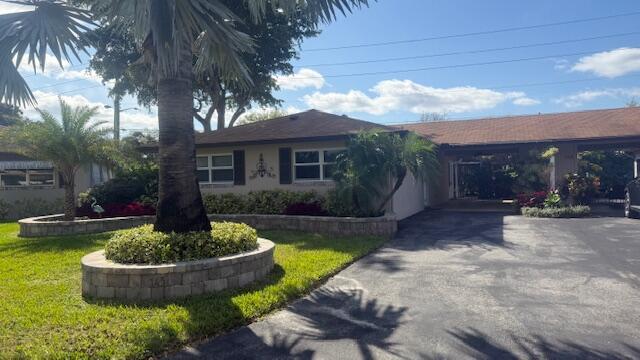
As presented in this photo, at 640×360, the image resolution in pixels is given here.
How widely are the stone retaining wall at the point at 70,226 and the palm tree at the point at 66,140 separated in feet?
2.64

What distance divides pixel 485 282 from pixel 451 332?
2.47 m

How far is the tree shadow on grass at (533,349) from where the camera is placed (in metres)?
4.25

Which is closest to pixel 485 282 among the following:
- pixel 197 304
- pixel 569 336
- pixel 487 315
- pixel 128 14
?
pixel 487 315

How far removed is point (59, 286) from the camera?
7.20 m

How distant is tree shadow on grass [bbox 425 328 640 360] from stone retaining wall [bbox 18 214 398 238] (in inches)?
282

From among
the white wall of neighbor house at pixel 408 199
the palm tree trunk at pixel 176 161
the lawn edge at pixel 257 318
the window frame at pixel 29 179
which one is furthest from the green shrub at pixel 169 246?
→ the window frame at pixel 29 179

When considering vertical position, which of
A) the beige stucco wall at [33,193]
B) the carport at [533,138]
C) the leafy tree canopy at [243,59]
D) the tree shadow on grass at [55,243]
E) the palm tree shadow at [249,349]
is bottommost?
the palm tree shadow at [249,349]

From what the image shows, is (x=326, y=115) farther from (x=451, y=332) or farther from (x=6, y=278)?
(x=451, y=332)

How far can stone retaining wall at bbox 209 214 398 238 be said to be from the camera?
12055 mm

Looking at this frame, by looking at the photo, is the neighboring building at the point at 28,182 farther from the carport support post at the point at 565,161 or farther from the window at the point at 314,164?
→ the carport support post at the point at 565,161

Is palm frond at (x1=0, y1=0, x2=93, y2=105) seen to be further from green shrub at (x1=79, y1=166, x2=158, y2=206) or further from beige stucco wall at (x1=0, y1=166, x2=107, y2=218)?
beige stucco wall at (x1=0, y1=166, x2=107, y2=218)

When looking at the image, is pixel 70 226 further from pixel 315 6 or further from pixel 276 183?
pixel 315 6

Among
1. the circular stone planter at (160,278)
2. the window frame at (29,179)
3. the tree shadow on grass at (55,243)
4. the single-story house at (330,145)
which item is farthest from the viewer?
the window frame at (29,179)

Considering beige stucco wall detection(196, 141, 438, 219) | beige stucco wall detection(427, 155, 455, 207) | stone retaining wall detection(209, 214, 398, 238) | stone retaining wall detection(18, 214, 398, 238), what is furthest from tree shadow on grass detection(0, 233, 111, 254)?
beige stucco wall detection(427, 155, 455, 207)
